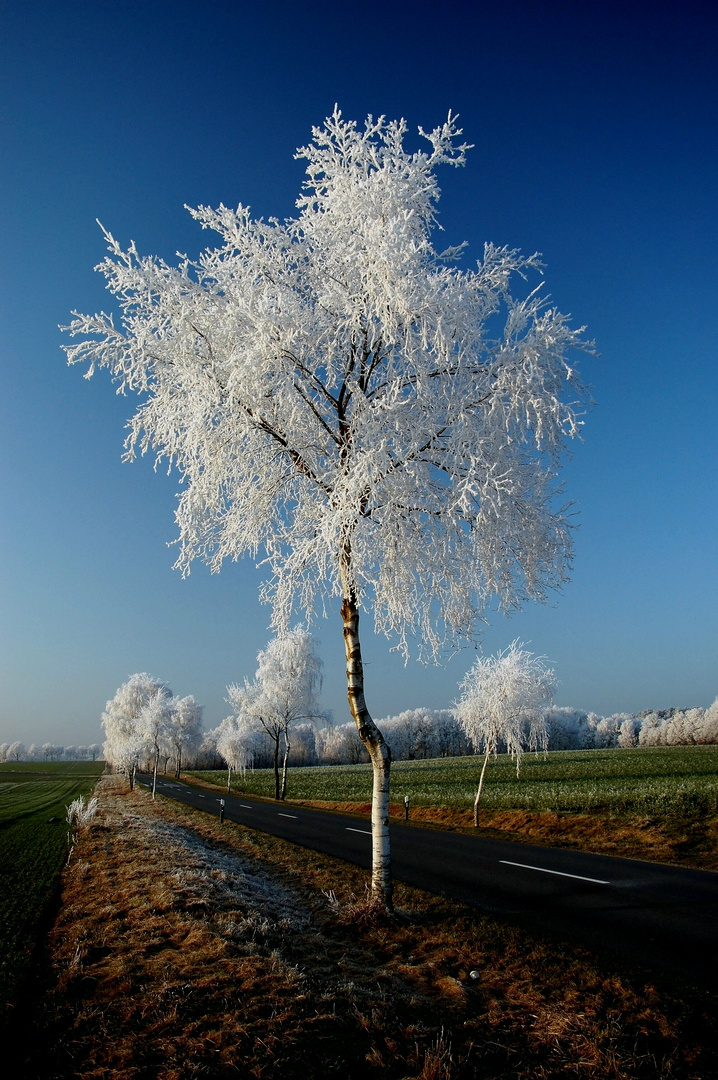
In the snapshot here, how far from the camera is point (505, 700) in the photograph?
69.5ft

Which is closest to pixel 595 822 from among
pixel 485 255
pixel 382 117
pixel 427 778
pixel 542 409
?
pixel 542 409

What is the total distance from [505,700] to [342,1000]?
57.4 ft

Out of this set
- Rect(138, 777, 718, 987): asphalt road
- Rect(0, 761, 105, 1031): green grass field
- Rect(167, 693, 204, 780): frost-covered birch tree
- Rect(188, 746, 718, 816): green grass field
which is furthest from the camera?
Rect(167, 693, 204, 780): frost-covered birch tree

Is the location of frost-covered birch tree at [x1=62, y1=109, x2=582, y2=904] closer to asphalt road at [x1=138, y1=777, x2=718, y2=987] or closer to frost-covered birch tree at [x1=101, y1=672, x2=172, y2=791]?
asphalt road at [x1=138, y1=777, x2=718, y2=987]

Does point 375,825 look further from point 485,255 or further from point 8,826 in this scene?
point 8,826

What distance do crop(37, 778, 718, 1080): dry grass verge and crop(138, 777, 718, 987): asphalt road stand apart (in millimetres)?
962

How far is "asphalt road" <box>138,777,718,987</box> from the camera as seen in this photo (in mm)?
7094

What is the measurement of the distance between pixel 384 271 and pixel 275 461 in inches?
120

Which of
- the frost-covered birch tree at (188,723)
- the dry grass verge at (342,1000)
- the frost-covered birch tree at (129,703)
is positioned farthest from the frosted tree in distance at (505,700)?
the frost-covered birch tree at (188,723)

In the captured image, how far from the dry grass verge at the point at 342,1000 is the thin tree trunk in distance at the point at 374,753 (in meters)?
0.44

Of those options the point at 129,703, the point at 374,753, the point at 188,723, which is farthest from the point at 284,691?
the point at 188,723

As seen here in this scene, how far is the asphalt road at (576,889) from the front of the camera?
709 cm

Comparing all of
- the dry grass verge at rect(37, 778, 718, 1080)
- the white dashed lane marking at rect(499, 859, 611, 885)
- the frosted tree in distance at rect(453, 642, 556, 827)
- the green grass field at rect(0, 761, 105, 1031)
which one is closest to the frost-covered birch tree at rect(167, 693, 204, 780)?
the green grass field at rect(0, 761, 105, 1031)

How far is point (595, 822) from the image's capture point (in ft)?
63.4
